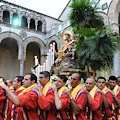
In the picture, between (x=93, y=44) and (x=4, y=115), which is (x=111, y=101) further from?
(x=93, y=44)

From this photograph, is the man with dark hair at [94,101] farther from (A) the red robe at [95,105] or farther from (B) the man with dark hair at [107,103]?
(B) the man with dark hair at [107,103]

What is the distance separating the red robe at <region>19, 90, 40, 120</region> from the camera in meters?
2.12

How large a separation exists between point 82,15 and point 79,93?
658 centimetres

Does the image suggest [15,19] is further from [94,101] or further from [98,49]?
[94,101]

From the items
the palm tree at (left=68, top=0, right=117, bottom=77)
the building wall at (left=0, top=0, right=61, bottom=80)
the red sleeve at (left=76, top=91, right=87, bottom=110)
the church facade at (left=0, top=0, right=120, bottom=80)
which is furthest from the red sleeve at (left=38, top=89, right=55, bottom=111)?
the building wall at (left=0, top=0, right=61, bottom=80)

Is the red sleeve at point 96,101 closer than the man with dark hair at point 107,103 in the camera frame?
Yes

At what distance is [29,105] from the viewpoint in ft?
7.09

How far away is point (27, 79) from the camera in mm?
2617

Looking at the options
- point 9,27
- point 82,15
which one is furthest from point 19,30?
point 82,15

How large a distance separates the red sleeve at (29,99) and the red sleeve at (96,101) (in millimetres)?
973

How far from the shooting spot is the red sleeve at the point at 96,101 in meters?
2.50

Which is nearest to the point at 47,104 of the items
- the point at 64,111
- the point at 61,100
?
the point at 61,100

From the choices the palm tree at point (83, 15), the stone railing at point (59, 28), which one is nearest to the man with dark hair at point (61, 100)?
the palm tree at point (83, 15)

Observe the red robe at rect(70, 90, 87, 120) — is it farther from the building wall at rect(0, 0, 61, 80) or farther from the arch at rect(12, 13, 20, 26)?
the arch at rect(12, 13, 20, 26)
